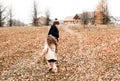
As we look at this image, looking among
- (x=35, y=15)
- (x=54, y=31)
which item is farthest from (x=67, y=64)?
(x=35, y=15)

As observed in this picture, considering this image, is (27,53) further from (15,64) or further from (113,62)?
(113,62)

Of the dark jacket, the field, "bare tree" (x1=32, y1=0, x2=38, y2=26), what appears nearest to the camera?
the field

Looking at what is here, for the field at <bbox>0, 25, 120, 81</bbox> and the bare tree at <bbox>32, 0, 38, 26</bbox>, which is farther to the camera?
the bare tree at <bbox>32, 0, 38, 26</bbox>

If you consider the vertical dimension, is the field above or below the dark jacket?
below

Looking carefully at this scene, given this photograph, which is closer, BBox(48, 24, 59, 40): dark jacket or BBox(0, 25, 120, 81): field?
BBox(0, 25, 120, 81): field

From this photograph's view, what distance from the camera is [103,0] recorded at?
300 feet

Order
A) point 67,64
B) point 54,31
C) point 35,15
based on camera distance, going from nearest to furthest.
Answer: point 54,31 → point 67,64 → point 35,15

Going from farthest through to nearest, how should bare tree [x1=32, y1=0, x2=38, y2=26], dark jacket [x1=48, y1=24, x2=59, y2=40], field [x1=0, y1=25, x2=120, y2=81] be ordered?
bare tree [x1=32, y1=0, x2=38, y2=26] → dark jacket [x1=48, y1=24, x2=59, y2=40] → field [x1=0, y1=25, x2=120, y2=81]

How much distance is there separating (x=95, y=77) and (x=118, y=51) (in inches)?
387

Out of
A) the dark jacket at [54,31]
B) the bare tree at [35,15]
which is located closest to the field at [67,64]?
the dark jacket at [54,31]

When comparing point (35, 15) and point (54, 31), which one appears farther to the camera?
point (35, 15)

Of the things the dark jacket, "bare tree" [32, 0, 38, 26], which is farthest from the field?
"bare tree" [32, 0, 38, 26]

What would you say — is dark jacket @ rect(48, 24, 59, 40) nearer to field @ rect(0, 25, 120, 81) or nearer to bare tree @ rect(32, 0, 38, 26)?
field @ rect(0, 25, 120, 81)

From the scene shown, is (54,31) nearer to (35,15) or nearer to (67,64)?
(67,64)
